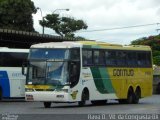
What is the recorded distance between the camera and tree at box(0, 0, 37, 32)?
64.2 m

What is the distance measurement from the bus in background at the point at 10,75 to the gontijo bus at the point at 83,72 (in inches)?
192

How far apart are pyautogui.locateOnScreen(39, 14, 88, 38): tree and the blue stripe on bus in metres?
46.1

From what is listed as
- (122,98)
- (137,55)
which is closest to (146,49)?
(137,55)

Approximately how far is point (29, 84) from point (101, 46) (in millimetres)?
4775

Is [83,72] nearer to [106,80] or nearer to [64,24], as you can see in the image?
[106,80]

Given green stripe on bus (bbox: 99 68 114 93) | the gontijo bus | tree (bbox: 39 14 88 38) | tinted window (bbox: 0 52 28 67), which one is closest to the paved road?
the gontijo bus

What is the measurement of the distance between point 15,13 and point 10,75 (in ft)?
94.7

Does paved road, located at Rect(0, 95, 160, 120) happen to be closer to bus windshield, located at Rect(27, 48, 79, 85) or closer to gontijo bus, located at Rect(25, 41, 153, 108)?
gontijo bus, located at Rect(25, 41, 153, 108)

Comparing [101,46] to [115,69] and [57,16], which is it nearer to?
[115,69]

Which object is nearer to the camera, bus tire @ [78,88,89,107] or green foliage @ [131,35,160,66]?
bus tire @ [78,88,89,107]

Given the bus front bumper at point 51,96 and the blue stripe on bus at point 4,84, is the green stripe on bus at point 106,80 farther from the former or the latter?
the blue stripe on bus at point 4,84

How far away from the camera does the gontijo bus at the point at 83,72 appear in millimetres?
28672

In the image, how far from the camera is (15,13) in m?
64.2

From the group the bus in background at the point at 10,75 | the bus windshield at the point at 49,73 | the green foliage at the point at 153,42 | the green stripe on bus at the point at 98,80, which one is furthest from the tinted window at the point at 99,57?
the green foliage at the point at 153,42
